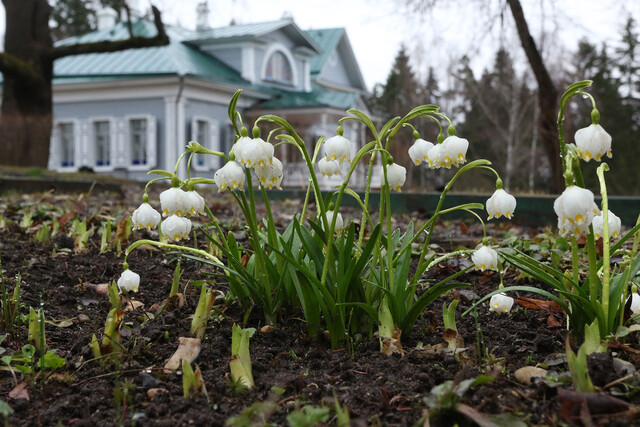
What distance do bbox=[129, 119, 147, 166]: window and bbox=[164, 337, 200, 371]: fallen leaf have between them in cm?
1996

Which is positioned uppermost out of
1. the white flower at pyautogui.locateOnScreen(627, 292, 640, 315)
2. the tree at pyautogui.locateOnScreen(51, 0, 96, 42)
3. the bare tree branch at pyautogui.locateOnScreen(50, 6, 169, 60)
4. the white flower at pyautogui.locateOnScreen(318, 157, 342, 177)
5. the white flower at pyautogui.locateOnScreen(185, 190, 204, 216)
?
the tree at pyautogui.locateOnScreen(51, 0, 96, 42)

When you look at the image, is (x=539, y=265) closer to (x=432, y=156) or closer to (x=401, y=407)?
(x=432, y=156)

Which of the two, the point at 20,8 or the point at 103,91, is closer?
the point at 20,8

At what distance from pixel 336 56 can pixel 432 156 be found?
28.1 meters

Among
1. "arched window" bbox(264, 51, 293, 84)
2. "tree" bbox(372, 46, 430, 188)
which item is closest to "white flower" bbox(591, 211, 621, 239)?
"tree" bbox(372, 46, 430, 188)

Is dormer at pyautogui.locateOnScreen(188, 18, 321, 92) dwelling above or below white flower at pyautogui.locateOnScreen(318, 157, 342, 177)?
above

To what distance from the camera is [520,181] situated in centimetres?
2983

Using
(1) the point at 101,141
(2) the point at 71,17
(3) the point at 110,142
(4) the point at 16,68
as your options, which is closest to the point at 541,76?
(4) the point at 16,68

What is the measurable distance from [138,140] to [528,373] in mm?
21006

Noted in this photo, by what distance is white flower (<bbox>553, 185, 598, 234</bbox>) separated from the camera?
141 centimetres

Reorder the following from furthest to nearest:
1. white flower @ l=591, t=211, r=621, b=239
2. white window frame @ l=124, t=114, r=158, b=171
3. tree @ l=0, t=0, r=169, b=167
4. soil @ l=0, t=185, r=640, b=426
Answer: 1. white window frame @ l=124, t=114, r=158, b=171
2. tree @ l=0, t=0, r=169, b=167
3. white flower @ l=591, t=211, r=621, b=239
4. soil @ l=0, t=185, r=640, b=426

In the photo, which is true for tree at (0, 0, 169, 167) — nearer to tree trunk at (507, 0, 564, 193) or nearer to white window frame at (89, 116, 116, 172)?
white window frame at (89, 116, 116, 172)

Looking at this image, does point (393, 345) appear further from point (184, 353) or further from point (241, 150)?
point (241, 150)

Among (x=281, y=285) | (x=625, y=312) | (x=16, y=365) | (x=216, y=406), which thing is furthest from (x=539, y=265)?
(x=16, y=365)
